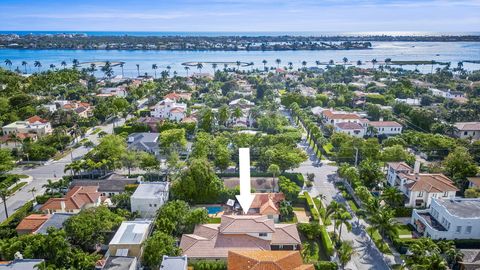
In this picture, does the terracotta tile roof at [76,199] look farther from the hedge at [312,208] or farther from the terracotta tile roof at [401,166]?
the terracotta tile roof at [401,166]

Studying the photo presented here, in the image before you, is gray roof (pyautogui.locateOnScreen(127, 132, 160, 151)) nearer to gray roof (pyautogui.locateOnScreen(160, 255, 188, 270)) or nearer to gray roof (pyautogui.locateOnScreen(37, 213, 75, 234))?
gray roof (pyautogui.locateOnScreen(37, 213, 75, 234))

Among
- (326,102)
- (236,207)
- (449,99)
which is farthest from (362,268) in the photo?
(449,99)

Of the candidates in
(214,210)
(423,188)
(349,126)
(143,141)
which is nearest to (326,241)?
(214,210)

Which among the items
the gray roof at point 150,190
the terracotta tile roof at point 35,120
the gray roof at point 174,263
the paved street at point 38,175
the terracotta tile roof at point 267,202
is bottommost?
the paved street at point 38,175

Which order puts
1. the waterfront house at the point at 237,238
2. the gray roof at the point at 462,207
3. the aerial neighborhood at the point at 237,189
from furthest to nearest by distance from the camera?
1. the gray roof at the point at 462,207
2. the waterfront house at the point at 237,238
3. the aerial neighborhood at the point at 237,189

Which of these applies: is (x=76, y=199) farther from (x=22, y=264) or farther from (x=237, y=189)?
(x=237, y=189)

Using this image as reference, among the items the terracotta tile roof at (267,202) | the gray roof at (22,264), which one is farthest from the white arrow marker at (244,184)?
the gray roof at (22,264)
